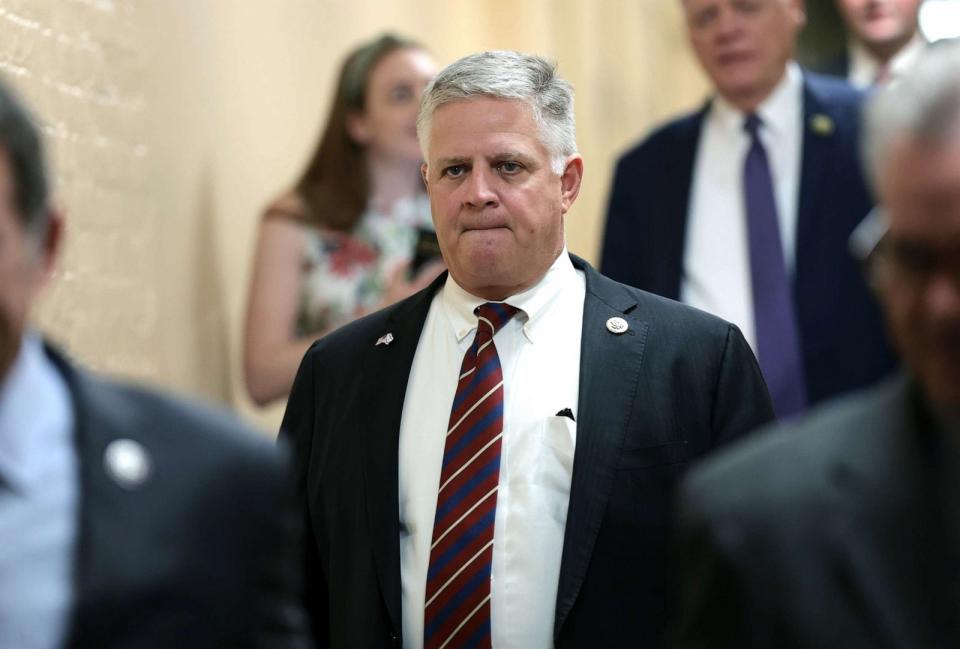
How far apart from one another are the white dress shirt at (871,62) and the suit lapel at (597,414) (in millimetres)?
2090

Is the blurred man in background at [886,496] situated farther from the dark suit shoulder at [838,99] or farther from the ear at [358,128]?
the ear at [358,128]

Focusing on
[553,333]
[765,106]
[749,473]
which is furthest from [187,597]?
[765,106]

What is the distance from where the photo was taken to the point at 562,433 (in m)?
3.17

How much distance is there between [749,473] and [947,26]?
20.2 feet

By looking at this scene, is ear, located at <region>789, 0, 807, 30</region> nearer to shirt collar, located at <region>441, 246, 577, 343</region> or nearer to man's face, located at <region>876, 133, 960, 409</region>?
shirt collar, located at <region>441, 246, 577, 343</region>

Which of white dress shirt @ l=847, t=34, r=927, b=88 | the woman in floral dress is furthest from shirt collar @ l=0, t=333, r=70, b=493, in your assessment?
white dress shirt @ l=847, t=34, r=927, b=88

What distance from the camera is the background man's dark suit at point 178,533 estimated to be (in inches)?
78.5

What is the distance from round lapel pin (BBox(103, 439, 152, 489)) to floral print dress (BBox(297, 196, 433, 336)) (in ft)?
9.64

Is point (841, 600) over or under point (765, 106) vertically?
under

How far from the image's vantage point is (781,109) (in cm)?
494

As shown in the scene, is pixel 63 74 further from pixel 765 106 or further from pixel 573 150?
pixel 765 106

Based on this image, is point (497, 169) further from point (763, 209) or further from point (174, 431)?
point (763, 209)

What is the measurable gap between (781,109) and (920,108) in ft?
10.4

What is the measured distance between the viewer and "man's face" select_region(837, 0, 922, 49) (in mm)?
5609
